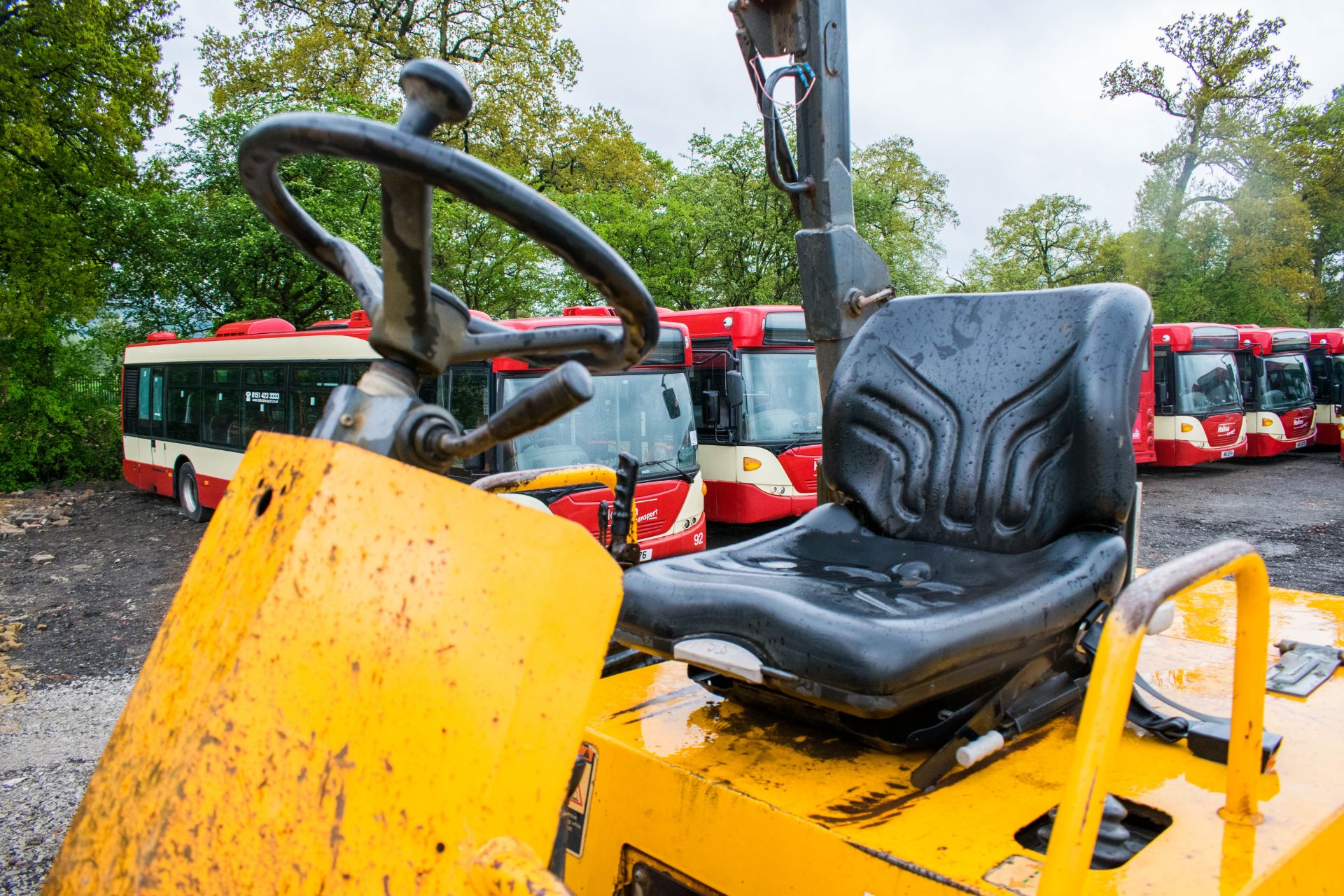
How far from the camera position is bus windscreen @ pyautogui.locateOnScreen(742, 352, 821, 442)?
9930 mm

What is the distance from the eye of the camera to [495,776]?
3.25 ft

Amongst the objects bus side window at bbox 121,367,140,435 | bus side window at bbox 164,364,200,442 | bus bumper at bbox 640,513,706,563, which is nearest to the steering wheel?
bus bumper at bbox 640,513,706,563

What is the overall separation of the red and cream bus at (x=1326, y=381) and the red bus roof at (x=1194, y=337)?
552cm

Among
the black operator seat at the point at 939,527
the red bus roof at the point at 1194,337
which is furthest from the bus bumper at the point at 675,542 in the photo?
the red bus roof at the point at 1194,337

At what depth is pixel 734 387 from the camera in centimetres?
951

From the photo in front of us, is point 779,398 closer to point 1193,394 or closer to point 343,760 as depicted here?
point 1193,394

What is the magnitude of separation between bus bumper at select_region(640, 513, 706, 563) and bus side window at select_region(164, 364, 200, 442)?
6599 millimetres

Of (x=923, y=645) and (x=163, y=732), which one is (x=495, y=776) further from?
(x=923, y=645)

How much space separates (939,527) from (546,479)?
1023mm

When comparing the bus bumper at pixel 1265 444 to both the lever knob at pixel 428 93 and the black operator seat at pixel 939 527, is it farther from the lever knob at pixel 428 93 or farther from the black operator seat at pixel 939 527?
the lever knob at pixel 428 93

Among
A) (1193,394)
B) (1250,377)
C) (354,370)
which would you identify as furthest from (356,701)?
(1250,377)

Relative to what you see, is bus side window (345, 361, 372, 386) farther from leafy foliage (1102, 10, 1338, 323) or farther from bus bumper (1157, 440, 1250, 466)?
leafy foliage (1102, 10, 1338, 323)

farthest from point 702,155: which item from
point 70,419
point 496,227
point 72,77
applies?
point 70,419

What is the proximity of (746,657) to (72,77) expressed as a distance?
16.6 metres
